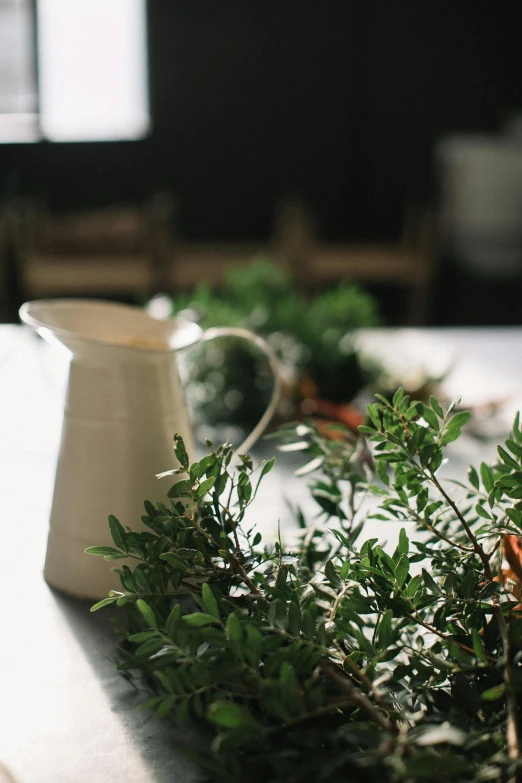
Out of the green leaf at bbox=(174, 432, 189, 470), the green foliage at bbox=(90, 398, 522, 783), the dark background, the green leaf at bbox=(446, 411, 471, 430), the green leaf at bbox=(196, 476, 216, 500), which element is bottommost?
the green foliage at bbox=(90, 398, 522, 783)

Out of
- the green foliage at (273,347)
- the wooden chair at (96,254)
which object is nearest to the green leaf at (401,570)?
the green foliage at (273,347)

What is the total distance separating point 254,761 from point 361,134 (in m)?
5.12

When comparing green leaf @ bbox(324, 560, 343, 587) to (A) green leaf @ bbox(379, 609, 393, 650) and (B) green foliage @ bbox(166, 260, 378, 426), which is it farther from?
(B) green foliage @ bbox(166, 260, 378, 426)

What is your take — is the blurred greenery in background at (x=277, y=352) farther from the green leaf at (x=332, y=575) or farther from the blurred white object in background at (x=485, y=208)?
the blurred white object in background at (x=485, y=208)

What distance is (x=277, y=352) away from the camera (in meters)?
1.04

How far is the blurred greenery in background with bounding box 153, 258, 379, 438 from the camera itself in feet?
3.19

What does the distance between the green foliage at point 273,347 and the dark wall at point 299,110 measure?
407 cm

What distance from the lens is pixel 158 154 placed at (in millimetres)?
5055

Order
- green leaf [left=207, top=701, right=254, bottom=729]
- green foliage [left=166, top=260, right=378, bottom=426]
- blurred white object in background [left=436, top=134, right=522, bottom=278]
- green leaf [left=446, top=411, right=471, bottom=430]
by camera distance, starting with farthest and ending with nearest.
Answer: blurred white object in background [left=436, top=134, right=522, bottom=278] → green foliage [left=166, top=260, right=378, bottom=426] → green leaf [left=446, top=411, right=471, bottom=430] → green leaf [left=207, top=701, right=254, bottom=729]

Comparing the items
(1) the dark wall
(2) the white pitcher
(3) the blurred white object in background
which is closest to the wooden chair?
(1) the dark wall

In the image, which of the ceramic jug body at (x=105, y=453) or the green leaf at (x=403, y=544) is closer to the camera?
the green leaf at (x=403, y=544)

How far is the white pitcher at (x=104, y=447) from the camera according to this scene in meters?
0.55

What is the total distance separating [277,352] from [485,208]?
12.6 feet

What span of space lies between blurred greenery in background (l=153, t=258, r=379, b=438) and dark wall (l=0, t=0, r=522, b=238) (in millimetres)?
4091
